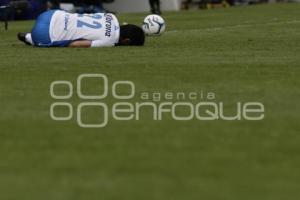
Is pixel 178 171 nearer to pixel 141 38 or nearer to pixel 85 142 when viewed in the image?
pixel 85 142

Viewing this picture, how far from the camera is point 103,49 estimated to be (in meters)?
15.7

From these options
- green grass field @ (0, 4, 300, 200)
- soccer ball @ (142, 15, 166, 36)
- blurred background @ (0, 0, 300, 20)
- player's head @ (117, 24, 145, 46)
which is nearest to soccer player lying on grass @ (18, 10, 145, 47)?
player's head @ (117, 24, 145, 46)

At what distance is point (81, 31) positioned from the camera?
15.8 m

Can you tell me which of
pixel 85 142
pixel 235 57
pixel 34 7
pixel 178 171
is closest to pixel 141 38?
pixel 235 57

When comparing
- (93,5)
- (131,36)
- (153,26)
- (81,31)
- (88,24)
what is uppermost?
(88,24)

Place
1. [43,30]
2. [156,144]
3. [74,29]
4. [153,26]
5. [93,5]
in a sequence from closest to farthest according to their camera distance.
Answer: [156,144]
[74,29]
[43,30]
[153,26]
[93,5]

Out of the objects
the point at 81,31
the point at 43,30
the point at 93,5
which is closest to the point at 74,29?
the point at 81,31

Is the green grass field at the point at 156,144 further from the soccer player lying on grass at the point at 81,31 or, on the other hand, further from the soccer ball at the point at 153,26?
the soccer ball at the point at 153,26

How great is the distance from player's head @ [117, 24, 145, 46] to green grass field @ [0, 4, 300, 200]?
350 centimetres

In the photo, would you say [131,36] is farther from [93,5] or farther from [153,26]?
[93,5]

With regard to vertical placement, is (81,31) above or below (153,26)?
above

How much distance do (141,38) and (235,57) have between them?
2.82 m

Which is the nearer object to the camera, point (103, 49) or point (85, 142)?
point (85, 142)

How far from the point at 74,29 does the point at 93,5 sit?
33339mm
